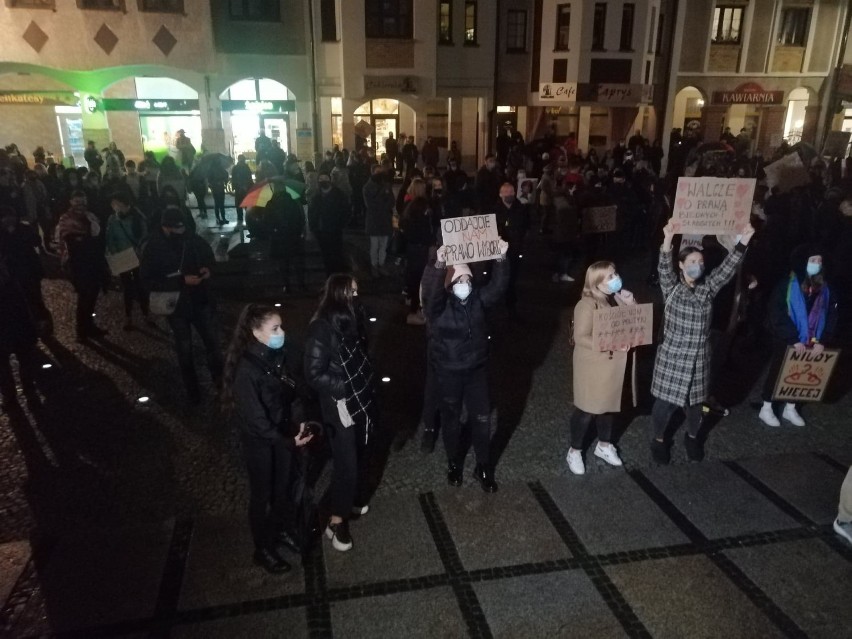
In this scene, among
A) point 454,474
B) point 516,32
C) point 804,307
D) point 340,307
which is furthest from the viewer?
point 516,32

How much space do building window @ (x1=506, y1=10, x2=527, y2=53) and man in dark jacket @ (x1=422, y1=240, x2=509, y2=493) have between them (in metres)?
22.4

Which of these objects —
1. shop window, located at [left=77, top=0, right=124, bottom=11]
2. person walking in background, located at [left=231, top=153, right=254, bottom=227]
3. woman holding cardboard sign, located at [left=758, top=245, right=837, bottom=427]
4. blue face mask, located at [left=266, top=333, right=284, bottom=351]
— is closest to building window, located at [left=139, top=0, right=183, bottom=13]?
shop window, located at [left=77, top=0, right=124, bottom=11]

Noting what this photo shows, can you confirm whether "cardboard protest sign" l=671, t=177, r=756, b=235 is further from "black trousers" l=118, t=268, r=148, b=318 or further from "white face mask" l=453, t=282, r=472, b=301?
"black trousers" l=118, t=268, r=148, b=318

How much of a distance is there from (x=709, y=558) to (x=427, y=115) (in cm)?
2240

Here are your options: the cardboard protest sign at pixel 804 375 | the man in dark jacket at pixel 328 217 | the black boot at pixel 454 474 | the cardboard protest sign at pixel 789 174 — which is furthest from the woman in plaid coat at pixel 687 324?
the cardboard protest sign at pixel 789 174

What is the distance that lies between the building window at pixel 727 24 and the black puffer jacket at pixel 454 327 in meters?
28.9

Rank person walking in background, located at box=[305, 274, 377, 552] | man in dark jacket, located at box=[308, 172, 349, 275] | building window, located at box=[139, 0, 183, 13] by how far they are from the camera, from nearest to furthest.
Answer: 1. person walking in background, located at box=[305, 274, 377, 552]
2. man in dark jacket, located at box=[308, 172, 349, 275]
3. building window, located at box=[139, 0, 183, 13]

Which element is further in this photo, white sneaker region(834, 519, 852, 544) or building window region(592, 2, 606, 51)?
building window region(592, 2, 606, 51)

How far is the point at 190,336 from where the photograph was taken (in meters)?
7.18

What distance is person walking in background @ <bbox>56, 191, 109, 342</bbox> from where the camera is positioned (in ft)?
28.3

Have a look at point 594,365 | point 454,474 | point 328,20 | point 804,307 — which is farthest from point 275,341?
point 328,20

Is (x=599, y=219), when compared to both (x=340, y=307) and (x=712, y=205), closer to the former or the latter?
(x=712, y=205)

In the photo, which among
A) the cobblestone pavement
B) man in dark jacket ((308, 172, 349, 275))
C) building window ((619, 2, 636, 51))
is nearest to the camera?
the cobblestone pavement

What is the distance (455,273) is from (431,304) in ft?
1.01
